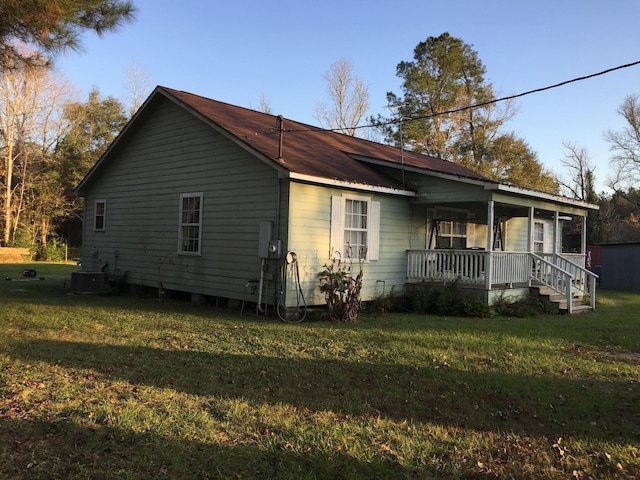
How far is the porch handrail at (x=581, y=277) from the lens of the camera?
13422 millimetres

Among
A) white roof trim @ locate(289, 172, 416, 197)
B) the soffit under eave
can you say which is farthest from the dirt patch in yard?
the soffit under eave

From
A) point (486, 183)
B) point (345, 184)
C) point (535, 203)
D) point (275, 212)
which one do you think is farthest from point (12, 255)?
point (535, 203)

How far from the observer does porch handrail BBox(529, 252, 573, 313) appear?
41.2 feet

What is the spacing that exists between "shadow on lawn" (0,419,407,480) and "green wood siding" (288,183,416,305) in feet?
21.1

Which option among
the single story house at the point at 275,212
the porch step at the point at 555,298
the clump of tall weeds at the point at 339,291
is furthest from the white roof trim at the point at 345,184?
the porch step at the point at 555,298

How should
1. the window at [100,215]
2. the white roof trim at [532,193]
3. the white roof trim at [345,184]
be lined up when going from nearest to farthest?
the white roof trim at [345,184] → the white roof trim at [532,193] → the window at [100,215]

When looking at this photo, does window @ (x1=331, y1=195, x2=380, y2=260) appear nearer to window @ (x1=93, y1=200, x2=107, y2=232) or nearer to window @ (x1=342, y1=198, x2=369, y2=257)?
window @ (x1=342, y1=198, x2=369, y2=257)

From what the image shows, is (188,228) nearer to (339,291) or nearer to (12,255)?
(339,291)

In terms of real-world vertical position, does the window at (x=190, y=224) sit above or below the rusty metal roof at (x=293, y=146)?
below

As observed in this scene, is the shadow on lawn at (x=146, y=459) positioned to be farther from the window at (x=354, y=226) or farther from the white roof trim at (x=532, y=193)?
the white roof trim at (x=532, y=193)

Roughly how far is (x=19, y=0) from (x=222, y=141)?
4.97 metres

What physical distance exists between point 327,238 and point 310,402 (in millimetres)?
6170

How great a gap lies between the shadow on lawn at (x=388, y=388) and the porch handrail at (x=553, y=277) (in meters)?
7.13

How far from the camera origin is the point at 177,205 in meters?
12.7
